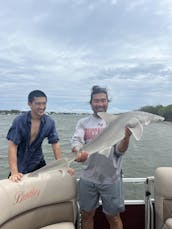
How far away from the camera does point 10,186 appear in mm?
3371

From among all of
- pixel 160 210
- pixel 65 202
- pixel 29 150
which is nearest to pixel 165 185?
pixel 160 210

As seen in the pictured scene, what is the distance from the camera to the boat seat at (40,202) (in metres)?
3.31

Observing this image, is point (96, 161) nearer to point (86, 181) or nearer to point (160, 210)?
point (86, 181)

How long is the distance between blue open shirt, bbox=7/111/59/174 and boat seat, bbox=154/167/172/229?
44.5 inches

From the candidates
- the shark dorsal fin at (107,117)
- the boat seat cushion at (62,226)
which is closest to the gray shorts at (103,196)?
the boat seat cushion at (62,226)

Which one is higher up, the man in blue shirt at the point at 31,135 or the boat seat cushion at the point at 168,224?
the man in blue shirt at the point at 31,135

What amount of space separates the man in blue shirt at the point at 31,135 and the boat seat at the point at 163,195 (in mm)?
1065

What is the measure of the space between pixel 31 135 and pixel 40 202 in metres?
0.69

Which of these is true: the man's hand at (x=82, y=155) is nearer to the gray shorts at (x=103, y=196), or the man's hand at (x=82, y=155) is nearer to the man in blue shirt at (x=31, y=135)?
the gray shorts at (x=103, y=196)

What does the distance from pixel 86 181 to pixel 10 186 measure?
75 cm

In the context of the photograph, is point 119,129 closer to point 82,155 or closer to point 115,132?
point 115,132

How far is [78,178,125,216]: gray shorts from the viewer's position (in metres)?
3.66

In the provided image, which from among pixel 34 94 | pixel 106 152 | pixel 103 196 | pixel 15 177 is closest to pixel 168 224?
pixel 103 196

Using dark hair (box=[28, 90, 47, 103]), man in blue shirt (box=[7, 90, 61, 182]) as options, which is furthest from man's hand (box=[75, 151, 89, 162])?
dark hair (box=[28, 90, 47, 103])
